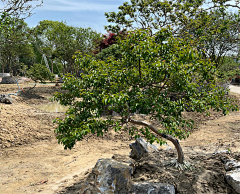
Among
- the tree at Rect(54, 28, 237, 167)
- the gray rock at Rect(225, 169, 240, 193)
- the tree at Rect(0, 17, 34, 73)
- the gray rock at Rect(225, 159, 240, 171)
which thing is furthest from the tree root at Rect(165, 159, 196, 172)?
the tree at Rect(0, 17, 34, 73)

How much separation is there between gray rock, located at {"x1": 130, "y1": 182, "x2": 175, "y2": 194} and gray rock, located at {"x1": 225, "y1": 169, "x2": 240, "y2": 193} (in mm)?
1314

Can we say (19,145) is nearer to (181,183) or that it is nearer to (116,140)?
(116,140)

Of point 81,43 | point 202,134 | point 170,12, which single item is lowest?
point 202,134

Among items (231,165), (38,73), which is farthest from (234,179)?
(38,73)

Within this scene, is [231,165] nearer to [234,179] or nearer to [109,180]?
[234,179]

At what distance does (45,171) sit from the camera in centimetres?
658

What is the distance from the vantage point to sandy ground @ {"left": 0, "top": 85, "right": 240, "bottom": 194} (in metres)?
5.87

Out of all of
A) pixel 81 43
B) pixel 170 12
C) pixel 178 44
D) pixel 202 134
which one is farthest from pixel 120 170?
pixel 81 43

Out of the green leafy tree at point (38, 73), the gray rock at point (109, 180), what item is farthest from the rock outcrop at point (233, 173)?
the green leafy tree at point (38, 73)

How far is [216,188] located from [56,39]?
2298 centimetres

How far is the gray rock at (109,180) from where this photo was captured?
411 cm

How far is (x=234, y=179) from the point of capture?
4340 mm

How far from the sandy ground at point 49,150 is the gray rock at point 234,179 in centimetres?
215

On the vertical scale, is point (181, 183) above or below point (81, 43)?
below
